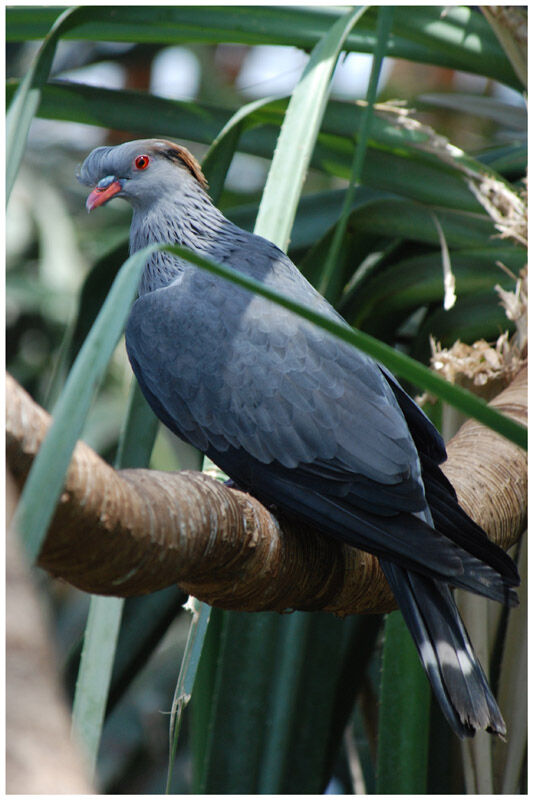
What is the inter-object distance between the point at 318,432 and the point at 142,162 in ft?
2.70

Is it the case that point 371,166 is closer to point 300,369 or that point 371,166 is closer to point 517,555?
point 300,369

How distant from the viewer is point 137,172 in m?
1.87

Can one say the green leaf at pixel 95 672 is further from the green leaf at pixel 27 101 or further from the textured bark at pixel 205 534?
the green leaf at pixel 27 101

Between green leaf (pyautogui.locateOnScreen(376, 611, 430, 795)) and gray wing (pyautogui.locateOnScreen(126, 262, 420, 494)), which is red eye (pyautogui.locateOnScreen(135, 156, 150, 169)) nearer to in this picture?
gray wing (pyautogui.locateOnScreen(126, 262, 420, 494))

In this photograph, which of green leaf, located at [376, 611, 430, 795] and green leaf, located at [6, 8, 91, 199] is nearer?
A: green leaf, located at [6, 8, 91, 199]

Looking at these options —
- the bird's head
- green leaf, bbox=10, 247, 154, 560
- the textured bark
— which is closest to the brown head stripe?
the bird's head

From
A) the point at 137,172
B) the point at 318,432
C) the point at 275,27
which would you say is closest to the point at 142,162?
the point at 137,172

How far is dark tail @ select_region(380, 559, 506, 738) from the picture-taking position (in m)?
1.20

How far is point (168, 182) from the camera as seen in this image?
1867 millimetres

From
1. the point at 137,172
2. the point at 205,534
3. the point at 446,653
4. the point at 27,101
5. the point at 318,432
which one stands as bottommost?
the point at 446,653

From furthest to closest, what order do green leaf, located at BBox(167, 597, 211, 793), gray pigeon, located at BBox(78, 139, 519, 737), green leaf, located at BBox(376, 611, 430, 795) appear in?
green leaf, located at BBox(376, 611, 430, 795) → gray pigeon, located at BBox(78, 139, 519, 737) → green leaf, located at BBox(167, 597, 211, 793)

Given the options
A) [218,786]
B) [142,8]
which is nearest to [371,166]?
[142,8]

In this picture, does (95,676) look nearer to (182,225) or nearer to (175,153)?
(182,225)

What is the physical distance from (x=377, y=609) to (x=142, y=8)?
1.38 m
